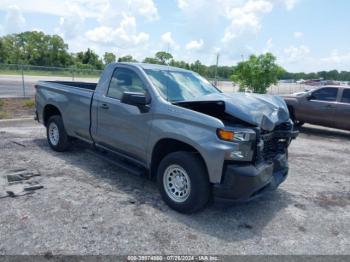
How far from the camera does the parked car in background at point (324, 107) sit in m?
10.1

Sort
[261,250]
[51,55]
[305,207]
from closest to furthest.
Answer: [261,250], [305,207], [51,55]

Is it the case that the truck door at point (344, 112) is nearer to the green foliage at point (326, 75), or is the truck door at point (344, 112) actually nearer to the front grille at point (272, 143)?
the front grille at point (272, 143)

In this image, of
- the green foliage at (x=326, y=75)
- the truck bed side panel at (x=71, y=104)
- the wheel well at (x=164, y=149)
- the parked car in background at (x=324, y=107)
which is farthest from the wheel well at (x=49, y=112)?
the green foliage at (x=326, y=75)

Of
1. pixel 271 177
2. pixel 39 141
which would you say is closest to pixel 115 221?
pixel 271 177

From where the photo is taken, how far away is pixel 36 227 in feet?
11.4

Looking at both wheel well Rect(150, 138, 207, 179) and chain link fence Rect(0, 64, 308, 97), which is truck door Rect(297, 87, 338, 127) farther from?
chain link fence Rect(0, 64, 308, 97)

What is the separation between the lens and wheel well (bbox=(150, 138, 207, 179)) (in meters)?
4.07

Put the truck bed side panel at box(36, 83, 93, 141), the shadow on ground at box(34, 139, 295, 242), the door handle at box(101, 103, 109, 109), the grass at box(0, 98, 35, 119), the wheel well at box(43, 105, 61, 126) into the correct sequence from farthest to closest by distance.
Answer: the grass at box(0, 98, 35, 119) < the wheel well at box(43, 105, 61, 126) < the truck bed side panel at box(36, 83, 93, 141) < the door handle at box(101, 103, 109, 109) < the shadow on ground at box(34, 139, 295, 242)

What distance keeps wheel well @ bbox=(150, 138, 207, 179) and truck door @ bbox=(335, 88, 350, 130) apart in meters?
7.91

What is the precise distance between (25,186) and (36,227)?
128 cm

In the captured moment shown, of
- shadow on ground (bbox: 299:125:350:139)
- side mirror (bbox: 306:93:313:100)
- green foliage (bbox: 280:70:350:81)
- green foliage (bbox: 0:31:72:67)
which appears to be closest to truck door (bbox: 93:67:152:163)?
shadow on ground (bbox: 299:125:350:139)

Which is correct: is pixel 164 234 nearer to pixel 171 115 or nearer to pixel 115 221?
pixel 115 221

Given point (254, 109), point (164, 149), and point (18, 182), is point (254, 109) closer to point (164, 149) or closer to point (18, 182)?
point (164, 149)

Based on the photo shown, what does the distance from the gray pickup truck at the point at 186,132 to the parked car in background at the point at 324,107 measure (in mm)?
6555
